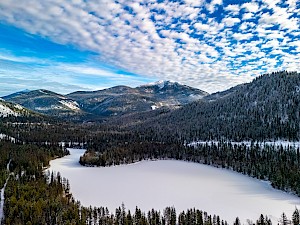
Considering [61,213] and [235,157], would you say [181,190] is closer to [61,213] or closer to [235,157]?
[61,213]

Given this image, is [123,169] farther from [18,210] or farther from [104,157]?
[18,210]

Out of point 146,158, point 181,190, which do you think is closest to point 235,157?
point 181,190

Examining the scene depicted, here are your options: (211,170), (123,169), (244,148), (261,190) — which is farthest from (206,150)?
(261,190)

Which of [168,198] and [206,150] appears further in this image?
[206,150]

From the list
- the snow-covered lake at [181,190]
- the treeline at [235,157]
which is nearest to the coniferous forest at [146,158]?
the treeline at [235,157]

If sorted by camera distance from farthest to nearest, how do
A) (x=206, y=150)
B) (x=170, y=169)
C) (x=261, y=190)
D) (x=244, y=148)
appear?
(x=206, y=150) < (x=244, y=148) < (x=170, y=169) < (x=261, y=190)

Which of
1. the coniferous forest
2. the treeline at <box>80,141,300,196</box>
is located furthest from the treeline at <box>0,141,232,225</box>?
the treeline at <box>80,141,300,196</box>
